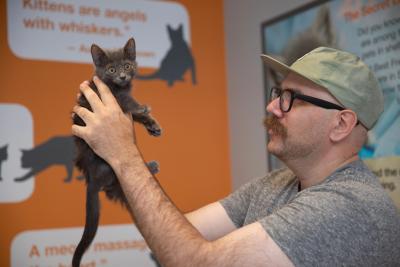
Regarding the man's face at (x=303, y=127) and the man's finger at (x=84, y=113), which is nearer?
the man's finger at (x=84, y=113)

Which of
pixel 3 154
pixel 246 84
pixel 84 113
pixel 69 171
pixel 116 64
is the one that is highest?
pixel 116 64

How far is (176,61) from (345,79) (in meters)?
1.62

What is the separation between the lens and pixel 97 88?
1348mm

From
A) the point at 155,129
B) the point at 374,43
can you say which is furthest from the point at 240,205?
the point at 374,43

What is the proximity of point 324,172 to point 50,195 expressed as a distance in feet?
5.12

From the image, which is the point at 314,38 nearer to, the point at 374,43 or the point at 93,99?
the point at 374,43

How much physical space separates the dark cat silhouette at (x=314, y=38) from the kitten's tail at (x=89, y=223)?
1.52 meters

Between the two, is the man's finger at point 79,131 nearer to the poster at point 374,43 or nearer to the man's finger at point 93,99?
the man's finger at point 93,99

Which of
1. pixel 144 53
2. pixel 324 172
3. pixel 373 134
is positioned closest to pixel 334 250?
pixel 324 172

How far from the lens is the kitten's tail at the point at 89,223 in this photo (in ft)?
3.98

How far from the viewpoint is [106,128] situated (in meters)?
1.29

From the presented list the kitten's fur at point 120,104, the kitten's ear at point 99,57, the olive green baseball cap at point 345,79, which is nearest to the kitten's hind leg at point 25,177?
the kitten's fur at point 120,104

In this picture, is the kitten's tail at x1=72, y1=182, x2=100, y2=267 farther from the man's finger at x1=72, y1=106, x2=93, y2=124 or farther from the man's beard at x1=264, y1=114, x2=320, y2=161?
the man's beard at x1=264, y1=114, x2=320, y2=161

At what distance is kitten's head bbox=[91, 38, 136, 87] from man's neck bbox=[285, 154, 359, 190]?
581mm
